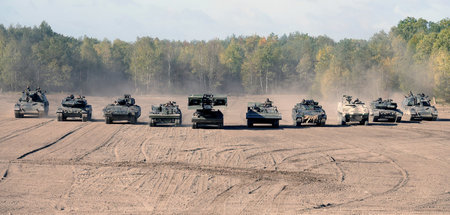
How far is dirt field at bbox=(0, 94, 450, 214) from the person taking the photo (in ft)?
Answer: 36.8

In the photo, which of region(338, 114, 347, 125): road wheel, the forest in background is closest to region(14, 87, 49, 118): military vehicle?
region(338, 114, 347, 125): road wheel

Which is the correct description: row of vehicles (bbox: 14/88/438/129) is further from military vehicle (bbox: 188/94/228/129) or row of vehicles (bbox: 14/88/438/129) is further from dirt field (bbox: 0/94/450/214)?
dirt field (bbox: 0/94/450/214)

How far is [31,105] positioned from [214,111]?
1381 cm

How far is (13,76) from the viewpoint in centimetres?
7319

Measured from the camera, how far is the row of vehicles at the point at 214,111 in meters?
26.9

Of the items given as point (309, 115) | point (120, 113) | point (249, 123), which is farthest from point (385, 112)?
point (120, 113)

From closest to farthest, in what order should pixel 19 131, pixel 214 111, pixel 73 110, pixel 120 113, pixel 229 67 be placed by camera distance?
pixel 19 131 < pixel 214 111 < pixel 120 113 < pixel 73 110 < pixel 229 67

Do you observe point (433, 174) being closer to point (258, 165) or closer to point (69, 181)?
point (258, 165)

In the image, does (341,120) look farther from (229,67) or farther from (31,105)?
(229,67)

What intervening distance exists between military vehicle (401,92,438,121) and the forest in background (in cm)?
2271

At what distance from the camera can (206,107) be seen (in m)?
26.3

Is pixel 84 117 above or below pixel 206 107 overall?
below

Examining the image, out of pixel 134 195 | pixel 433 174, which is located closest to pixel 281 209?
pixel 134 195

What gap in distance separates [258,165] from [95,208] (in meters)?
6.66
